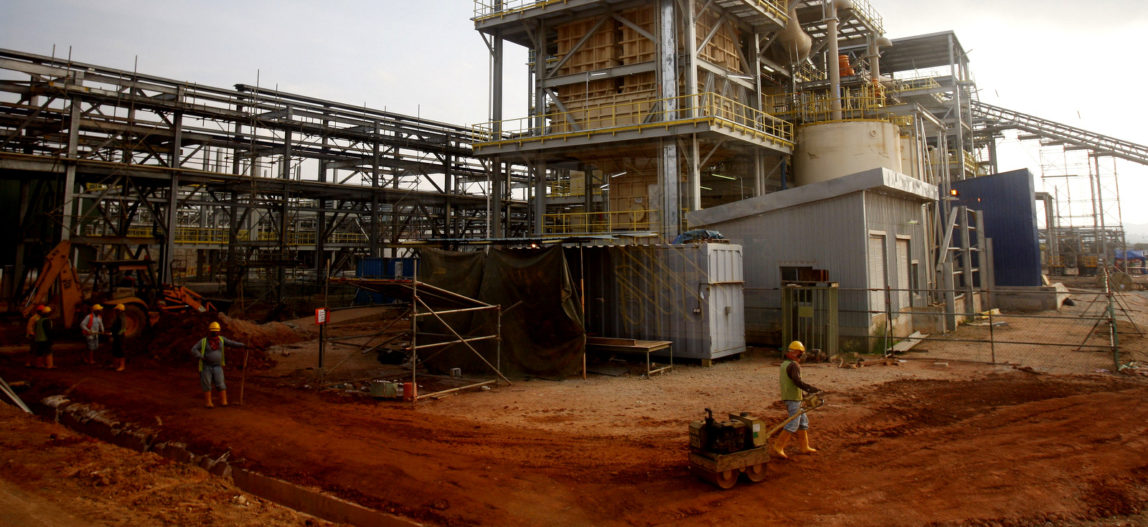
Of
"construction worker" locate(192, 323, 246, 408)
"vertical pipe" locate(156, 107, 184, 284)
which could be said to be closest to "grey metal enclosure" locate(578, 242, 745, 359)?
"construction worker" locate(192, 323, 246, 408)

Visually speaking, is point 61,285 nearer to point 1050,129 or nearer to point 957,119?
point 957,119

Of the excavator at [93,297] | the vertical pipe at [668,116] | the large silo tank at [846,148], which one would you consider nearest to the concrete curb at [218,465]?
the excavator at [93,297]

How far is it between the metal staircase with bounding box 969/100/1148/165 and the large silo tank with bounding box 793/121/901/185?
23996 mm

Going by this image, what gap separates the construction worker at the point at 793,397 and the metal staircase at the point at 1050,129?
4789 cm

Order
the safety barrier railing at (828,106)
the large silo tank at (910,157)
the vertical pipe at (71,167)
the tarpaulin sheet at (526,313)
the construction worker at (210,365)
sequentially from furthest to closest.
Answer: the safety barrier railing at (828,106), the large silo tank at (910,157), the vertical pipe at (71,167), the tarpaulin sheet at (526,313), the construction worker at (210,365)

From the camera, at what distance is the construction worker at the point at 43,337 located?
1438 cm

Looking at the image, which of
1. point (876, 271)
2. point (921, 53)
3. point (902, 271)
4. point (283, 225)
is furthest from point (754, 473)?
point (921, 53)

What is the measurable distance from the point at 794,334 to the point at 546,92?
666 inches

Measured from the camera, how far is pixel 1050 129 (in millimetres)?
45500

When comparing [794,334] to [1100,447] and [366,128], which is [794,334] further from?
[366,128]

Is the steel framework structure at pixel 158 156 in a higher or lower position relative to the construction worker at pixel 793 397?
higher

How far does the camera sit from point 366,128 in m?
34.6

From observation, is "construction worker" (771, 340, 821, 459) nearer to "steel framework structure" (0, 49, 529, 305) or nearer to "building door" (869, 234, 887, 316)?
"building door" (869, 234, 887, 316)

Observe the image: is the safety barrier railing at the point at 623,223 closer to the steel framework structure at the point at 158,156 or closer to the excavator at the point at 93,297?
the steel framework structure at the point at 158,156
